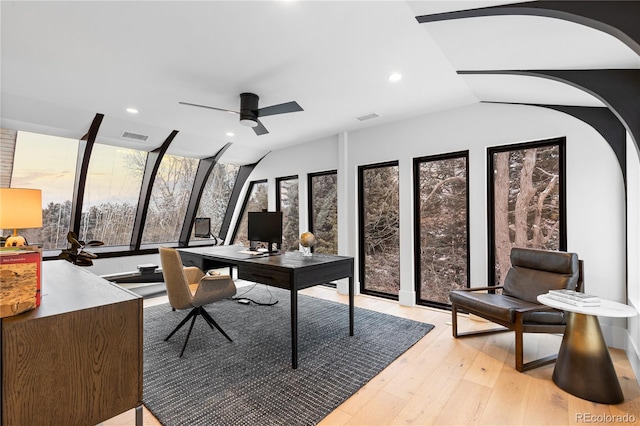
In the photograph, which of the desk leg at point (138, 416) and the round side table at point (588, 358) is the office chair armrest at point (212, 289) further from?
the round side table at point (588, 358)

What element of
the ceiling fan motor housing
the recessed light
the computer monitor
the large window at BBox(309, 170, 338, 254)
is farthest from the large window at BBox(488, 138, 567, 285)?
the ceiling fan motor housing

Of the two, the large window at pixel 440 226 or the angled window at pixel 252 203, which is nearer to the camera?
the large window at pixel 440 226

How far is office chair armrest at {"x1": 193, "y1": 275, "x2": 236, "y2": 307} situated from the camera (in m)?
2.88

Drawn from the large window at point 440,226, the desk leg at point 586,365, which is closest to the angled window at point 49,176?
the large window at point 440,226

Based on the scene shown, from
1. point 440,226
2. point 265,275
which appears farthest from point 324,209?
point 265,275

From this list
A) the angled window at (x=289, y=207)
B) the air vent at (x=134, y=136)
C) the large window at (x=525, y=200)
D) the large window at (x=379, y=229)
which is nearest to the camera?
the large window at (x=525, y=200)

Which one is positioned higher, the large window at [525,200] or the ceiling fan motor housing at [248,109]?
the ceiling fan motor housing at [248,109]

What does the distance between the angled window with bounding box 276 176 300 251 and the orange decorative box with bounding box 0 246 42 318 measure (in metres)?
4.62

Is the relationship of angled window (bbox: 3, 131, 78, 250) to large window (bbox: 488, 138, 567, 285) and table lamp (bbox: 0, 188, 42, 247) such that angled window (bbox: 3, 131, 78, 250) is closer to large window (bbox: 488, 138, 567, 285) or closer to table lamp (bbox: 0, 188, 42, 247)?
table lamp (bbox: 0, 188, 42, 247)

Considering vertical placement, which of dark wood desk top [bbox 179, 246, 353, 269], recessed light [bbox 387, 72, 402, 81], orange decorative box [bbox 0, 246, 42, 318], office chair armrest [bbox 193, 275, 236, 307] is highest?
recessed light [bbox 387, 72, 402, 81]

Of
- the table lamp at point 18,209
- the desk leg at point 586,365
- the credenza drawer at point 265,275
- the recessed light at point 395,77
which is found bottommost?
the desk leg at point 586,365

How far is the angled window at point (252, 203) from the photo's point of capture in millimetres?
6637

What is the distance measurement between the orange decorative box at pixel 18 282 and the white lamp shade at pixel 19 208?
1.34m

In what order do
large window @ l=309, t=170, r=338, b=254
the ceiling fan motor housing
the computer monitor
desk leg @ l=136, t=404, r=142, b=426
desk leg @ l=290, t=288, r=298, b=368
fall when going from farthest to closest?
large window @ l=309, t=170, r=338, b=254 → the computer monitor → the ceiling fan motor housing → desk leg @ l=290, t=288, r=298, b=368 → desk leg @ l=136, t=404, r=142, b=426
